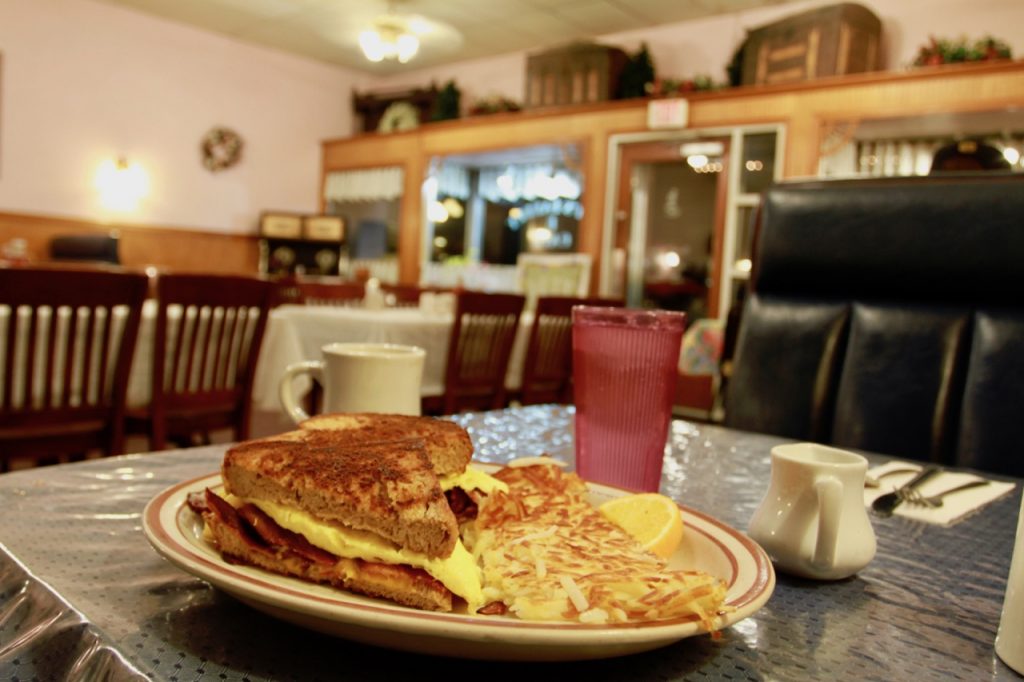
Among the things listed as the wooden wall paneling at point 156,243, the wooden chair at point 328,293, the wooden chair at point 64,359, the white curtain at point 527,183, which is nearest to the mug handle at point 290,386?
the wooden chair at point 64,359

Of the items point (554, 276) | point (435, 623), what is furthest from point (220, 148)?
point (435, 623)

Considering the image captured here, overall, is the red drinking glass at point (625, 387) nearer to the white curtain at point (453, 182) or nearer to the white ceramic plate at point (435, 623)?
the white ceramic plate at point (435, 623)

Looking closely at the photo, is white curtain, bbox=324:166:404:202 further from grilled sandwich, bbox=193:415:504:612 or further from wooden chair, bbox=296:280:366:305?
grilled sandwich, bbox=193:415:504:612

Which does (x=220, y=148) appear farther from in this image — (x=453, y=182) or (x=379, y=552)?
(x=379, y=552)

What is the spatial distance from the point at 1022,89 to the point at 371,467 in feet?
17.1

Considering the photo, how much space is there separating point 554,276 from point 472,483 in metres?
5.66

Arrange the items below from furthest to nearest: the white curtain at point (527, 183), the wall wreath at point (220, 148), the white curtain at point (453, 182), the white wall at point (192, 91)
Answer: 1. the white curtain at point (453, 182)
2. the wall wreath at point (220, 148)
3. the white curtain at point (527, 183)
4. the white wall at point (192, 91)

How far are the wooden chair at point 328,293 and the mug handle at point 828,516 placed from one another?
3.64 m

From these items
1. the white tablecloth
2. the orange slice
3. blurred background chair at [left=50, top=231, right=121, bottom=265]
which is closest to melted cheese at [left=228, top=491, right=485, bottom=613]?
the orange slice

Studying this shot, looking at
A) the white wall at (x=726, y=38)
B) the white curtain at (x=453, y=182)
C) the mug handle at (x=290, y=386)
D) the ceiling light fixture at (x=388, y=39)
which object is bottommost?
the mug handle at (x=290, y=386)

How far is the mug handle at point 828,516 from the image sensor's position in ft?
1.64

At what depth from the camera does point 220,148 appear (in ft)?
24.8

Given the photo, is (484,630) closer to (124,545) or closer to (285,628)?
(285,628)

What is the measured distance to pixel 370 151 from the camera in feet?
26.0
